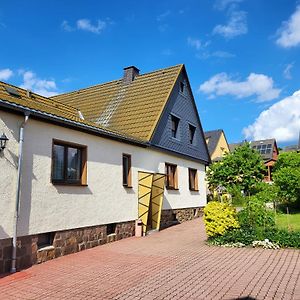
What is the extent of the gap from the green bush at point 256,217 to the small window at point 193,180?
7802mm

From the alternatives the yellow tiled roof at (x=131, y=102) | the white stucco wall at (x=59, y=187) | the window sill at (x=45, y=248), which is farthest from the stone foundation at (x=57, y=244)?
the yellow tiled roof at (x=131, y=102)

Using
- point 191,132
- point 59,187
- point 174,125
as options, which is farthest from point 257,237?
point 191,132

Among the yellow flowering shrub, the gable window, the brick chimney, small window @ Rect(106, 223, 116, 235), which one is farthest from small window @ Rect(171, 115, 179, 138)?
small window @ Rect(106, 223, 116, 235)

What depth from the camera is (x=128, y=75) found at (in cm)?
2091

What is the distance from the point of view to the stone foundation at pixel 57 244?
7668 mm

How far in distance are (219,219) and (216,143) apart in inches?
1315

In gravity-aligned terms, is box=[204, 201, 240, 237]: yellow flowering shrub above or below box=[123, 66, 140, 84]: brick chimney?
below

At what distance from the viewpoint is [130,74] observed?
20781 millimetres

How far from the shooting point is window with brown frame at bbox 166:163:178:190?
17.2m

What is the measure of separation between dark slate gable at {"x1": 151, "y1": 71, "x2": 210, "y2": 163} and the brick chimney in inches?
122

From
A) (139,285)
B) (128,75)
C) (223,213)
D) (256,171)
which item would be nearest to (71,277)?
(139,285)

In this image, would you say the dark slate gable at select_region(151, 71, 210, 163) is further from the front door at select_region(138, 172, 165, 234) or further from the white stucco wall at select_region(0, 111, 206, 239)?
the white stucco wall at select_region(0, 111, 206, 239)

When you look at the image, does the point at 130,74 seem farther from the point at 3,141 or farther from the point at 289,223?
the point at 3,141

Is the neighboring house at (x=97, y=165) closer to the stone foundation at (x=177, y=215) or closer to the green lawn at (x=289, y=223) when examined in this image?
the stone foundation at (x=177, y=215)
